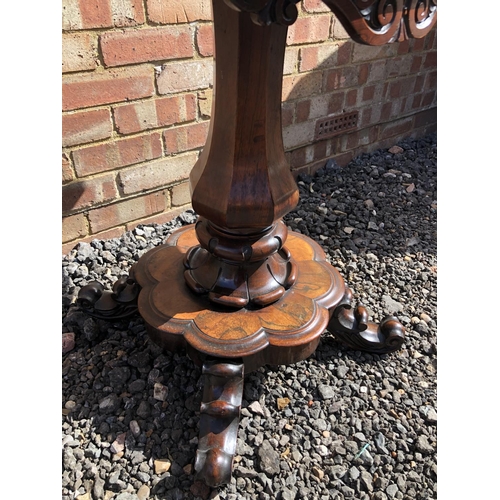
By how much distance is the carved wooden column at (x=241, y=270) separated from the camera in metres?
1.08

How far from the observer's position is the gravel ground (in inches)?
48.8

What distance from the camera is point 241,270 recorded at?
143cm

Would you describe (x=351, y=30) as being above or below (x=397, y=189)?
above

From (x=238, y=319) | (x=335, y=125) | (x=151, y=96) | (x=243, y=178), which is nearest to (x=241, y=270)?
(x=238, y=319)

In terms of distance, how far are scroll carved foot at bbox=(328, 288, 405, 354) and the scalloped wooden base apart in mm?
74

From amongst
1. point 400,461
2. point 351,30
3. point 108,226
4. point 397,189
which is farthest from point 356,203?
point 351,30

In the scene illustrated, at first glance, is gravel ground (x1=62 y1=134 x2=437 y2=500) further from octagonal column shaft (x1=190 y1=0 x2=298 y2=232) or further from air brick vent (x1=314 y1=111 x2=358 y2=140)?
air brick vent (x1=314 y1=111 x2=358 y2=140)

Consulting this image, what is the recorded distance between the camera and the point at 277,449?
1319 mm

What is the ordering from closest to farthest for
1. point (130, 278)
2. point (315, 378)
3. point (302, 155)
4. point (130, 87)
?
point (315, 378) < point (130, 278) < point (130, 87) < point (302, 155)

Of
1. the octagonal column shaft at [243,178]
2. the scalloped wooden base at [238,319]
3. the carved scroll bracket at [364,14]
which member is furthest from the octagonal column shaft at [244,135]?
the scalloped wooden base at [238,319]

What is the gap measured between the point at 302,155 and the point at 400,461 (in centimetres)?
178

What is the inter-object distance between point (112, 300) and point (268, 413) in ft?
2.16

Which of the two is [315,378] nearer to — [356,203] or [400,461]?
[400,461]

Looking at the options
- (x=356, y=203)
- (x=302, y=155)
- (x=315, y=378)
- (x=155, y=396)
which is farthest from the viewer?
(x=302, y=155)
